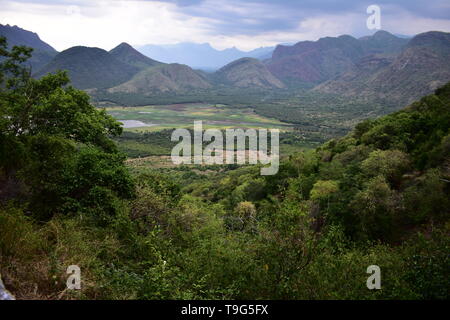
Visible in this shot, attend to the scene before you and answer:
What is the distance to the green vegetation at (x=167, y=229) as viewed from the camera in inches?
303

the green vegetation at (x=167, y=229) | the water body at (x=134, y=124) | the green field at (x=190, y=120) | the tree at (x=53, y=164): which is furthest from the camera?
the green field at (x=190, y=120)

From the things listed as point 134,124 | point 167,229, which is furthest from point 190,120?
point 167,229

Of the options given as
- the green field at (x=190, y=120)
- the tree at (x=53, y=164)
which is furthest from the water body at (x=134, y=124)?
the tree at (x=53, y=164)

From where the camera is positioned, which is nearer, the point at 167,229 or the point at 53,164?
the point at 53,164

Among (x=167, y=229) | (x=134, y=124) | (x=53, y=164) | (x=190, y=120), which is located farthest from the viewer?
(x=190, y=120)

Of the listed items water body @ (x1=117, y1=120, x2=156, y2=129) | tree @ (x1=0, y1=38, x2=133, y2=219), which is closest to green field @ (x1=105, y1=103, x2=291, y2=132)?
water body @ (x1=117, y1=120, x2=156, y2=129)

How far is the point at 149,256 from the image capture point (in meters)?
11.1

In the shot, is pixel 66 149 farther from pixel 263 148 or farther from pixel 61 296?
pixel 263 148

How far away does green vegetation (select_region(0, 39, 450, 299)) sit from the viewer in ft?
25.2

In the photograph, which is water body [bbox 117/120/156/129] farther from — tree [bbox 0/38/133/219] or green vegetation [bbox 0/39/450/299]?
tree [bbox 0/38/133/219]

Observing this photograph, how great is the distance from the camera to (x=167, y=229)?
1393 centimetres

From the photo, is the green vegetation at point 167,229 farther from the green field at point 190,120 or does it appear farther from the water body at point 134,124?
the water body at point 134,124

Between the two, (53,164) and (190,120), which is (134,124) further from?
(53,164)
